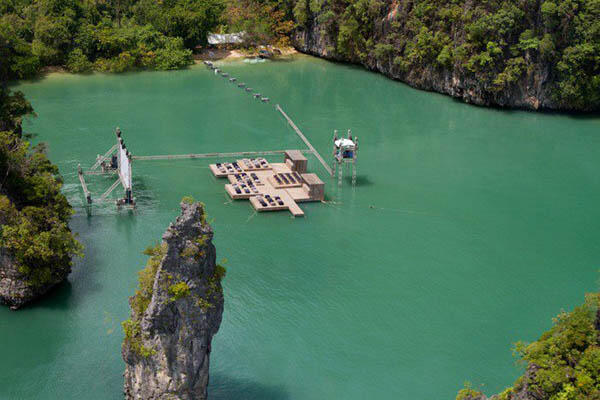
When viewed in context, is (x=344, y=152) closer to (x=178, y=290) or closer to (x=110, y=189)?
(x=110, y=189)

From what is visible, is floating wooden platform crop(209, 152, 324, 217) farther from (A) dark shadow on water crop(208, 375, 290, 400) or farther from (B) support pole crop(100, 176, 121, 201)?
(A) dark shadow on water crop(208, 375, 290, 400)

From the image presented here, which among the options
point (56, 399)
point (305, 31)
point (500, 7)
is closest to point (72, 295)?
point (56, 399)

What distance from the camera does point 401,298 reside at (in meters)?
→ 39.1

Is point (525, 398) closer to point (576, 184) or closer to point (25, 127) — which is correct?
point (576, 184)

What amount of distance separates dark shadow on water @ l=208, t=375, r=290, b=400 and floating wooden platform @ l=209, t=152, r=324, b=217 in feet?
57.2

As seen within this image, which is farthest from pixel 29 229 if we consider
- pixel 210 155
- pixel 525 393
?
pixel 525 393

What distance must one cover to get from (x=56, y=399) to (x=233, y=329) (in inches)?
350

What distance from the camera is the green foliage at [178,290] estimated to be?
82.3 feet

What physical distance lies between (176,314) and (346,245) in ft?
Answer: 66.7

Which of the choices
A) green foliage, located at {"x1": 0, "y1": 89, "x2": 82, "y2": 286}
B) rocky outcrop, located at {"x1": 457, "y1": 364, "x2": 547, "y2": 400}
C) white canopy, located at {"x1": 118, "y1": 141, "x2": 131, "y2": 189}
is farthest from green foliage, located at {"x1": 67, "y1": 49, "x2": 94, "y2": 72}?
rocky outcrop, located at {"x1": 457, "y1": 364, "x2": 547, "y2": 400}

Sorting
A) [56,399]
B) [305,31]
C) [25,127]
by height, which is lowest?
[56,399]

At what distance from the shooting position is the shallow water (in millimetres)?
33281

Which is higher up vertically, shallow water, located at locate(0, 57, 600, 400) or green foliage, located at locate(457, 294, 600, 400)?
green foliage, located at locate(457, 294, 600, 400)

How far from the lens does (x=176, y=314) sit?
25.6 m
